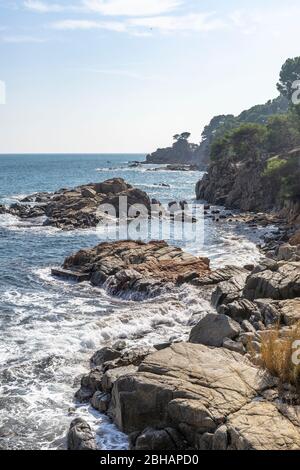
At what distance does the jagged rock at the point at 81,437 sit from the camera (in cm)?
1210

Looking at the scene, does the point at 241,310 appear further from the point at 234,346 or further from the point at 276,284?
the point at 234,346

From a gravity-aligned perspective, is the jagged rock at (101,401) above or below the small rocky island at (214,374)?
below

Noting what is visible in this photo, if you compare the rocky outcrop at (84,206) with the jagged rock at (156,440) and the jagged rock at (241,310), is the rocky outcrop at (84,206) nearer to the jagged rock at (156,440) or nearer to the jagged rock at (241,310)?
the jagged rock at (241,310)

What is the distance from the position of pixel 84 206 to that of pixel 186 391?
5273cm

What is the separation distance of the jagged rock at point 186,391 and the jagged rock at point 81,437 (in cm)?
95

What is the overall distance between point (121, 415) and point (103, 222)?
152ft

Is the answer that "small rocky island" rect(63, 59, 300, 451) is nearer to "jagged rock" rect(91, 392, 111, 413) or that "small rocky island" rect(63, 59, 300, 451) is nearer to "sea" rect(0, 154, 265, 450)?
"jagged rock" rect(91, 392, 111, 413)

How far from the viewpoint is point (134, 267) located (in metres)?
32.0

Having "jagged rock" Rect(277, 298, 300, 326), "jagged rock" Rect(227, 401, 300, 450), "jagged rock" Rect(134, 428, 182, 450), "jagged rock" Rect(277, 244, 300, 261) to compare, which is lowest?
"jagged rock" Rect(134, 428, 182, 450)

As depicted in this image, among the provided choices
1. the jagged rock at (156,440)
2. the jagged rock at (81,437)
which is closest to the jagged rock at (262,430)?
the jagged rock at (156,440)

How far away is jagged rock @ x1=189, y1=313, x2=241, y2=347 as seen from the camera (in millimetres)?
16459

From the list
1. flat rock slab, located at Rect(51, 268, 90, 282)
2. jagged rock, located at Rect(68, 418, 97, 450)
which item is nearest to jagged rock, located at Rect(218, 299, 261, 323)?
jagged rock, located at Rect(68, 418, 97, 450)

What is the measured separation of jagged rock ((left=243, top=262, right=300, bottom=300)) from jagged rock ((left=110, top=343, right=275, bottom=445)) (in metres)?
7.58

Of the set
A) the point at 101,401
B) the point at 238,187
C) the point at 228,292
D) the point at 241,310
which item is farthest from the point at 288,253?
the point at 238,187
